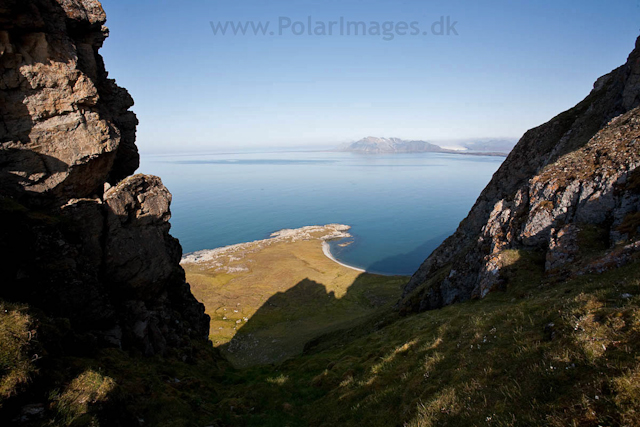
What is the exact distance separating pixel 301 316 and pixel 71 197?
5407cm

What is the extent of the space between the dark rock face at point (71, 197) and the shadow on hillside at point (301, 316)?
2518 centimetres

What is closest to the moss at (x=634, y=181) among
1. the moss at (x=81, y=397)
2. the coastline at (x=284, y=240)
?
the moss at (x=81, y=397)

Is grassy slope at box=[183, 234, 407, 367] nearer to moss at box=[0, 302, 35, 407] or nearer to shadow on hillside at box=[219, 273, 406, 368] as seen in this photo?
shadow on hillside at box=[219, 273, 406, 368]

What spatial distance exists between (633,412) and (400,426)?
23.1 ft

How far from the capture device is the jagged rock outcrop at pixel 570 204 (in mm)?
21031

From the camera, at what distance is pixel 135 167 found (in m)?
36.8

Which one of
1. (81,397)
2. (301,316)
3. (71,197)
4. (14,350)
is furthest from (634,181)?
(301,316)

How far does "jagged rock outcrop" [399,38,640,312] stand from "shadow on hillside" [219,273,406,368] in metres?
22.2

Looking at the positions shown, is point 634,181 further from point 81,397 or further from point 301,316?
point 301,316

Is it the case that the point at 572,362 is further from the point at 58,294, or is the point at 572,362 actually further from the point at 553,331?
the point at 58,294

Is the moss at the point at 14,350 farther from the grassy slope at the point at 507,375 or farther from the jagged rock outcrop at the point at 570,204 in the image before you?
the jagged rock outcrop at the point at 570,204

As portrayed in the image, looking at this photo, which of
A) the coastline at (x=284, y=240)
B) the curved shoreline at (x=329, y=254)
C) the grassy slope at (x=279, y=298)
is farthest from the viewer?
the coastline at (x=284, y=240)

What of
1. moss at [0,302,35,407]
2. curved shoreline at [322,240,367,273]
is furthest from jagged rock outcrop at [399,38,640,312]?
curved shoreline at [322,240,367,273]

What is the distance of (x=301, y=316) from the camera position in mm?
69625
